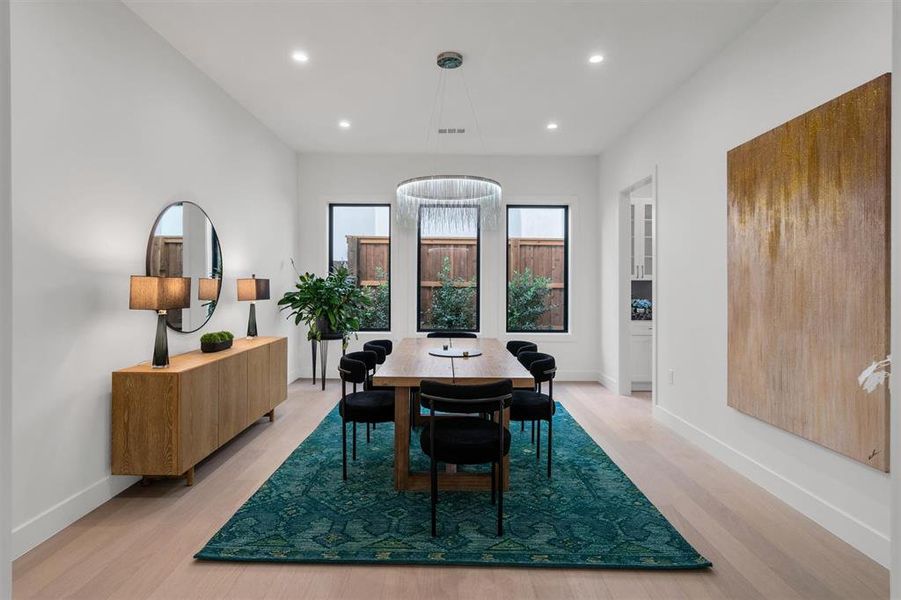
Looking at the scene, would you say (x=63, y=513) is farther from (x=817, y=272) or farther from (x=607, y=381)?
(x=607, y=381)

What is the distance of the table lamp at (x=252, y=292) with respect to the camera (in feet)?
15.8

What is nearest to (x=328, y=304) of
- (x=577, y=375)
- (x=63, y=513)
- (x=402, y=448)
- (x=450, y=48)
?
(x=402, y=448)

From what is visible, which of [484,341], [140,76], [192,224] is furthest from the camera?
[484,341]

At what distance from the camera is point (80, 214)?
2852 mm

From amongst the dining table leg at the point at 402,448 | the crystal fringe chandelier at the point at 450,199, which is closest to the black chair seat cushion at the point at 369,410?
the dining table leg at the point at 402,448

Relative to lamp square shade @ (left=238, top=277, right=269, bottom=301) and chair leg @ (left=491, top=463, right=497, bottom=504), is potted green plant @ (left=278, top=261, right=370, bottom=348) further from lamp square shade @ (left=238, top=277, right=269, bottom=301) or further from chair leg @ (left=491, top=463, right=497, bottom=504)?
chair leg @ (left=491, top=463, right=497, bottom=504)

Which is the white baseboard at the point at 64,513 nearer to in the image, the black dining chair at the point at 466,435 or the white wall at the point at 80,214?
the white wall at the point at 80,214

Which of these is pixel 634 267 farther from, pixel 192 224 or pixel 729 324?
pixel 192 224

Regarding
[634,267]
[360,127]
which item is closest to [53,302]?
[360,127]

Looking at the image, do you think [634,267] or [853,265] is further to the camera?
[634,267]

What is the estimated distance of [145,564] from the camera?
2348 mm

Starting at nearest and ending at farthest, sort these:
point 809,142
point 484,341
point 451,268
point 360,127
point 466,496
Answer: point 809,142, point 466,496, point 484,341, point 360,127, point 451,268

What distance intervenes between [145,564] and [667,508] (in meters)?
2.85

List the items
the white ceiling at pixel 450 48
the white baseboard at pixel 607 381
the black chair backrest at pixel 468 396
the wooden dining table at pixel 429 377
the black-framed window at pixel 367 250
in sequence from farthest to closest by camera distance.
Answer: the black-framed window at pixel 367 250, the white baseboard at pixel 607 381, the white ceiling at pixel 450 48, the wooden dining table at pixel 429 377, the black chair backrest at pixel 468 396
